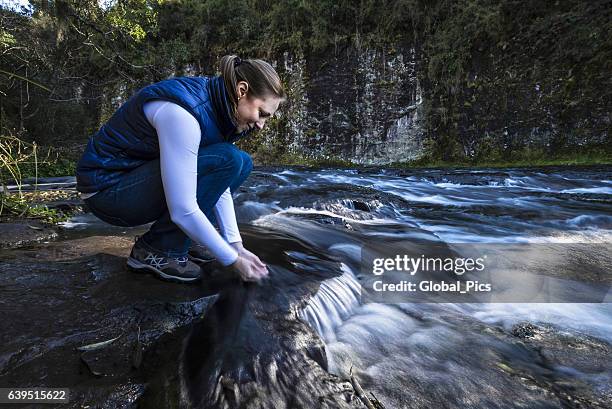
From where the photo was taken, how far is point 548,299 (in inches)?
90.0

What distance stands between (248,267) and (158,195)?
0.56m

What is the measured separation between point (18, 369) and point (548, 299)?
2.64 metres

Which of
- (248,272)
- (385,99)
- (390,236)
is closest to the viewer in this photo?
(248,272)

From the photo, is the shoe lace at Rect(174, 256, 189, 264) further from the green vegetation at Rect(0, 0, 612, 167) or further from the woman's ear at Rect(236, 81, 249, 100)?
the green vegetation at Rect(0, 0, 612, 167)

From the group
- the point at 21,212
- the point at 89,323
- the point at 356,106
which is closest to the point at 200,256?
the point at 89,323

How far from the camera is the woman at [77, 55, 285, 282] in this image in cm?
150

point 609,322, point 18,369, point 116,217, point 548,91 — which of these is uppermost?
point 548,91

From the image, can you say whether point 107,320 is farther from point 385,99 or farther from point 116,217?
point 385,99

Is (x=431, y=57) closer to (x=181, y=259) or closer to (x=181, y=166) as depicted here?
(x=181, y=259)

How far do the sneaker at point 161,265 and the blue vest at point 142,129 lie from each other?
369mm

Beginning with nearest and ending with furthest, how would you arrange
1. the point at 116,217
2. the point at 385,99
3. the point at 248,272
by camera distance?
the point at 248,272 → the point at 116,217 → the point at 385,99

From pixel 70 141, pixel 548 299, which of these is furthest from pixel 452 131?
pixel 70 141

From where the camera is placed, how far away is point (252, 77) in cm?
157

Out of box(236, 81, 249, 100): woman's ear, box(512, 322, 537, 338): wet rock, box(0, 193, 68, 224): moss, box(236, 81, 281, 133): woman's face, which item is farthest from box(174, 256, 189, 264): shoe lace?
box(0, 193, 68, 224): moss
